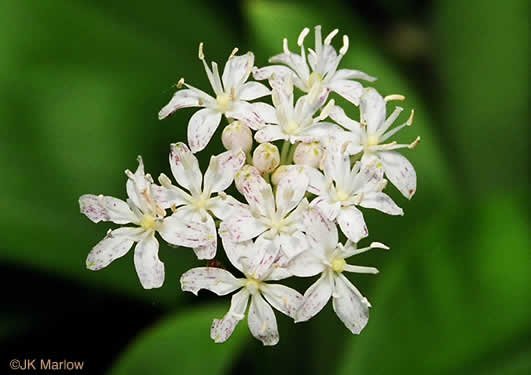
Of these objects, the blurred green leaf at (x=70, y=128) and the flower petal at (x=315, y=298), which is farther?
the blurred green leaf at (x=70, y=128)

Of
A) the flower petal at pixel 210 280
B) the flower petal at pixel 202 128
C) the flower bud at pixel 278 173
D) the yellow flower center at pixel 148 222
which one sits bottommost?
the flower petal at pixel 210 280

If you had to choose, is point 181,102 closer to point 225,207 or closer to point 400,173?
point 225,207

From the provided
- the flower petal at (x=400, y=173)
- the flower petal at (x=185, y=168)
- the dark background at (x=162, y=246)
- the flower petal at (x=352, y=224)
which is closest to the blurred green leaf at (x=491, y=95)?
the dark background at (x=162, y=246)

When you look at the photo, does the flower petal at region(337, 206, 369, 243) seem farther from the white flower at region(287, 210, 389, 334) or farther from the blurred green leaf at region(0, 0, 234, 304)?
the blurred green leaf at region(0, 0, 234, 304)

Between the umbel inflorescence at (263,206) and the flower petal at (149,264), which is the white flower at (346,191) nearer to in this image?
the umbel inflorescence at (263,206)

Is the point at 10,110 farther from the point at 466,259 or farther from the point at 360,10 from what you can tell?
the point at 360,10

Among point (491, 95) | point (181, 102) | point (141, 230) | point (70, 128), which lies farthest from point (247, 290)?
point (491, 95)

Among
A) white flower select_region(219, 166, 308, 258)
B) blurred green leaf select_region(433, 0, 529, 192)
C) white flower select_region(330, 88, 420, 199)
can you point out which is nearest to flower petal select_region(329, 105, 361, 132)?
white flower select_region(330, 88, 420, 199)
